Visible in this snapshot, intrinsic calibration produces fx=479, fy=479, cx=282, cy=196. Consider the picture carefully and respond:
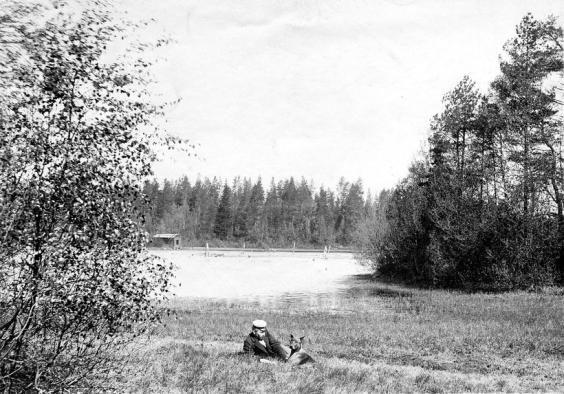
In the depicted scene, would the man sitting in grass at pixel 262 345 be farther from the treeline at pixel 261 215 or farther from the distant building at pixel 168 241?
the treeline at pixel 261 215

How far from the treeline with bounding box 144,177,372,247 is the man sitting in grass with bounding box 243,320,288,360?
115m

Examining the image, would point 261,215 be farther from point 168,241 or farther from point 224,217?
point 168,241

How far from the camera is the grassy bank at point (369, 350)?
984 cm

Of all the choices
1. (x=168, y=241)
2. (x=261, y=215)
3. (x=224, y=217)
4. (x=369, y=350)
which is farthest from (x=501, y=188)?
(x=261, y=215)

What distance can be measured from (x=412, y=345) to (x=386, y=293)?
21781 mm

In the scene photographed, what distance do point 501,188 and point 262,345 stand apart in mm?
30800

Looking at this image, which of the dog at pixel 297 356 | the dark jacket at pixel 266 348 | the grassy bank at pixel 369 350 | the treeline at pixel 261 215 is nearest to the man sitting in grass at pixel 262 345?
the dark jacket at pixel 266 348

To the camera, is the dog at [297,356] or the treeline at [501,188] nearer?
the dog at [297,356]

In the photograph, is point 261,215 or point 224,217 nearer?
point 224,217

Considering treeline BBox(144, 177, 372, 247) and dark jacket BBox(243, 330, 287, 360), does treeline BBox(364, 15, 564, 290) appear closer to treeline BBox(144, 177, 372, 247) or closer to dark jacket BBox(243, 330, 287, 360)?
dark jacket BBox(243, 330, 287, 360)

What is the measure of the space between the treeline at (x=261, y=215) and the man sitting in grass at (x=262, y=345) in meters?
115

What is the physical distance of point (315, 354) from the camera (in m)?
13.4

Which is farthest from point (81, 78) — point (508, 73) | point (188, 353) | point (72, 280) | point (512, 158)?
point (508, 73)

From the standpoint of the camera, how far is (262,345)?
12.1 meters
